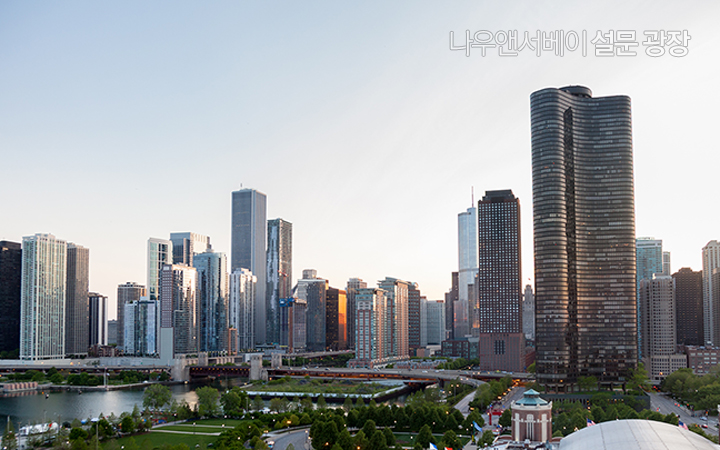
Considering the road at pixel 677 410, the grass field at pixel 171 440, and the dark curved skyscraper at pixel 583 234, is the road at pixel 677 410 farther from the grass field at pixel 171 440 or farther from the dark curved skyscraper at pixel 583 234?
the grass field at pixel 171 440

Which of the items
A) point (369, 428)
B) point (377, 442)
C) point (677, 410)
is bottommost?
point (677, 410)

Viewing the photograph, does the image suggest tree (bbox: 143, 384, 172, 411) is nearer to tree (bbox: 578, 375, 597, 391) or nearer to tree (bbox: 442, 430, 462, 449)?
tree (bbox: 442, 430, 462, 449)

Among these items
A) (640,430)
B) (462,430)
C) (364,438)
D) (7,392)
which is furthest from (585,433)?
(7,392)

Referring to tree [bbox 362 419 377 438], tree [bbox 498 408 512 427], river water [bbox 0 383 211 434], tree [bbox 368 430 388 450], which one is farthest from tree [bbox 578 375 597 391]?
river water [bbox 0 383 211 434]

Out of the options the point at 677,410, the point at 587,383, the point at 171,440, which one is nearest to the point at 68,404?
the point at 171,440

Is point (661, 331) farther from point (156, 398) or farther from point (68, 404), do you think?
point (68, 404)

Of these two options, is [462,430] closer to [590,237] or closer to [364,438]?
[364,438]

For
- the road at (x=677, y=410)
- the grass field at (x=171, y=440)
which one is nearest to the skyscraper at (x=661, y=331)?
the road at (x=677, y=410)
